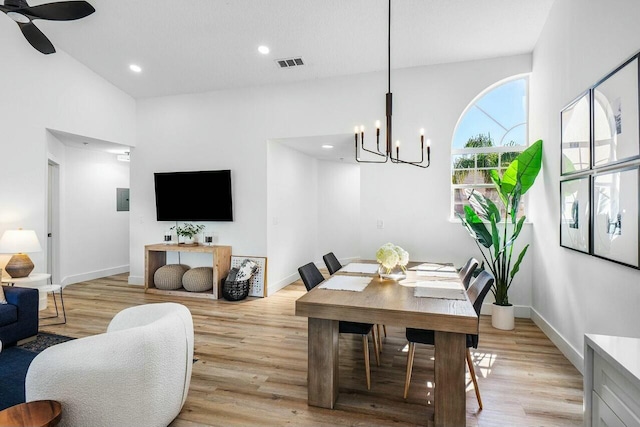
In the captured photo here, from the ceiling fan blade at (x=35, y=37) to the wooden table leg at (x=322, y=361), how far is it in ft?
11.6

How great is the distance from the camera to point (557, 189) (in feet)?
11.2

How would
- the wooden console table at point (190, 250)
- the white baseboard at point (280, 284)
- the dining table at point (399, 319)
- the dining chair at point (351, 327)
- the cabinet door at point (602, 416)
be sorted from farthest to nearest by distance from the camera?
1. the white baseboard at point (280, 284)
2. the wooden console table at point (190, 250)
3. the dining chair at point (351, 327)
4. the dining table at point (399, 319)
5. the cabinet door at point (602, 416)

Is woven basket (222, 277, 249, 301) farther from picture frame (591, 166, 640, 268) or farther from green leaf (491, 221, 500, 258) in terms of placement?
picture frame (591, 166, 640, 268)

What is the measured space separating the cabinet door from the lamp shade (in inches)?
204

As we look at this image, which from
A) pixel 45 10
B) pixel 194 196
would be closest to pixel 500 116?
pixel 194 196

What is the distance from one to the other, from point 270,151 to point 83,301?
3.48m

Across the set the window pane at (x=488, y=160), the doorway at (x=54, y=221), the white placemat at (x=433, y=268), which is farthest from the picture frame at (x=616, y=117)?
the doorway at (x=54, y=221)

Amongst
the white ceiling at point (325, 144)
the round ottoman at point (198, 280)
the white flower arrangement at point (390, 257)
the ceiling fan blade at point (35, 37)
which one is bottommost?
the round ottoman at point (198, 280)

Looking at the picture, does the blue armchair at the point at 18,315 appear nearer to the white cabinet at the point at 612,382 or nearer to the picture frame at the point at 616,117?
the white cabinet at the point at 612,382

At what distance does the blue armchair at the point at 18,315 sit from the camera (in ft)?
10.6

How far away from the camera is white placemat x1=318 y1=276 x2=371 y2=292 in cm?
262

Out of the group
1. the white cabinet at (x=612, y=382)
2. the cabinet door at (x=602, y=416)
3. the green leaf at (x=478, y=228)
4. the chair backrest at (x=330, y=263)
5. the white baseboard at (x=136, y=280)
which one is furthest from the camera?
the white baseboard at (x=136, y=280)

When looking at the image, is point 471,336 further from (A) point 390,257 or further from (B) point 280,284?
(B) point 280,284

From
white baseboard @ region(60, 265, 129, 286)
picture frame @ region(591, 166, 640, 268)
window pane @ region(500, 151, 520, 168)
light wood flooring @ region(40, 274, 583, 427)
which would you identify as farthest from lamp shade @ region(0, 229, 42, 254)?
window pane @ region(500, 151, 520, 168)
